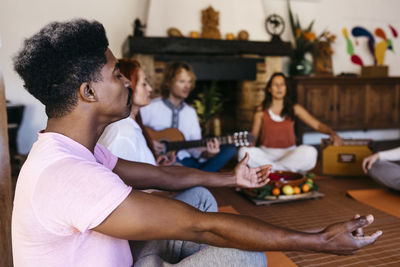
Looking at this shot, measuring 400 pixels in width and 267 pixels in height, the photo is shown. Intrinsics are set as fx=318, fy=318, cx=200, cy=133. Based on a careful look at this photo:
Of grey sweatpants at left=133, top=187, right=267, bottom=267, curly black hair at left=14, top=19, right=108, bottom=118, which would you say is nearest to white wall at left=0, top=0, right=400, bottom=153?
grey sweatpants at left=133, top=187, right=267, bottom=267

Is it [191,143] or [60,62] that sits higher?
[60,62]

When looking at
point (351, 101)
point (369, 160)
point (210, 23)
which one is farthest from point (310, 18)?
point (369, 160)

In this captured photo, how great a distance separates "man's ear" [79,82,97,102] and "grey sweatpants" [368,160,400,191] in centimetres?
232

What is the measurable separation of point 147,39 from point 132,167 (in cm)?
288

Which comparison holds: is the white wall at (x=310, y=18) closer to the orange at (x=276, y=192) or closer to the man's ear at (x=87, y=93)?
the orange at (x=276, y=192)

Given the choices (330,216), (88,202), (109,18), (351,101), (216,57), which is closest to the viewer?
(88,202)

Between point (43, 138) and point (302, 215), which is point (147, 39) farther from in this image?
point (43, 138)

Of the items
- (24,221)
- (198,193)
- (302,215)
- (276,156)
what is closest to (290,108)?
(276,156)

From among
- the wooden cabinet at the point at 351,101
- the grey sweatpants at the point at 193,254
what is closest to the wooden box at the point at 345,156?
the wooden cabinet at the point at 351,101

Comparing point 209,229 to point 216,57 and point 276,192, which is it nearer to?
point 276,192

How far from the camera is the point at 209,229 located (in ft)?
2.49

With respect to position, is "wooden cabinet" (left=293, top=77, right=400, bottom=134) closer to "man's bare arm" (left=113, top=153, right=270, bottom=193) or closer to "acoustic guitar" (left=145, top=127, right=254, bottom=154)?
"acoustic guitar" (left=145, top=127, right=254, bottom=154)

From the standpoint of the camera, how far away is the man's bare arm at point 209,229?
682 mm

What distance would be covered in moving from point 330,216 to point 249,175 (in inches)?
38.5
